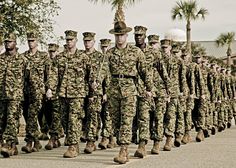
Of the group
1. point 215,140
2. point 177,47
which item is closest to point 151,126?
point 177,47

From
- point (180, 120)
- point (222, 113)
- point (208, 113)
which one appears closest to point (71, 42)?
point (180, 120)

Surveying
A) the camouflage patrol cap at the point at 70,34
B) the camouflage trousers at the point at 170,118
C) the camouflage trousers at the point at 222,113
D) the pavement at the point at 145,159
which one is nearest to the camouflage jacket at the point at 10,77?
the camouflage patrol cap at the point at 70,34

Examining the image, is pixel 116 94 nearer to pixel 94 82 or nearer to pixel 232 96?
pixel 94 82

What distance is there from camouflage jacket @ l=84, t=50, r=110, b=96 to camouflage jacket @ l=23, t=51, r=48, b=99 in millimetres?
949

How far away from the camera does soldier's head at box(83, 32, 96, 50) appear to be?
12336 millimetres

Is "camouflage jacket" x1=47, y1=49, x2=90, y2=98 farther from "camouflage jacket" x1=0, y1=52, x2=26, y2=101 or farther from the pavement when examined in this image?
the pavement

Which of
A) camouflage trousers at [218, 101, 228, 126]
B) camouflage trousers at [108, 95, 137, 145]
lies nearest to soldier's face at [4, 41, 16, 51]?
camouflage trousers at [108, 95, 137, 145]

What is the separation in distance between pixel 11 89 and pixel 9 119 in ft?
1.66

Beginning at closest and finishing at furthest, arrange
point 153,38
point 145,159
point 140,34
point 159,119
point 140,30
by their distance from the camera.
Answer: point 145,159 < point 140,30 < point 140,34 < point 159,119 < point 153,38

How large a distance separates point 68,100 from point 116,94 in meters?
1.20

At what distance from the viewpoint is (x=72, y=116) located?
37.4 ft

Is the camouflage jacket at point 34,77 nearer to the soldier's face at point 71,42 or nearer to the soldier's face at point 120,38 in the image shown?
the soldier's face at point 71,42

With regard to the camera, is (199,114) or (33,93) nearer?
(33,93)

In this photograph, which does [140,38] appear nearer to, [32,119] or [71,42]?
[71,42]
